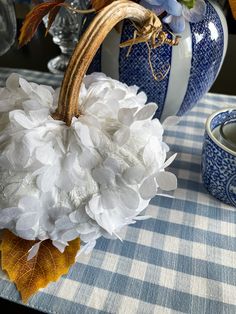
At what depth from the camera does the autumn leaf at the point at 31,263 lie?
0.28 metres

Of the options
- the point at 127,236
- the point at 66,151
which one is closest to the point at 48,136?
the point at 66,151

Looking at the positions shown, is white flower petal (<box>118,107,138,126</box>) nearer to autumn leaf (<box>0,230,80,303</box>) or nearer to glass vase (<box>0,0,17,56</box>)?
autumn leaf (<box>0,230,80,303</box>)

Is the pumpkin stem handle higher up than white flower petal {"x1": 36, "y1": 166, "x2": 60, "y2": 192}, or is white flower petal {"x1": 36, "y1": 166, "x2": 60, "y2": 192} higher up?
the pumpkin stem handle

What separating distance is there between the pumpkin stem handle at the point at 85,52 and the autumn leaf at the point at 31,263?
107mm

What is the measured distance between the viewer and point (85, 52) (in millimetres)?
250

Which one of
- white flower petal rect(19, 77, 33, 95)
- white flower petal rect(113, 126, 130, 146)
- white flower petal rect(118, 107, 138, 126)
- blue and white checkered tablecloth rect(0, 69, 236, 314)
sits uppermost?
white flower petal rect(19, 77, 33, 95)

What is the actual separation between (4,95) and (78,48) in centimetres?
8

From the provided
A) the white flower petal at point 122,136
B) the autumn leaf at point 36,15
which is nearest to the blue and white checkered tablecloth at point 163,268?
the white flower petal at point 122,136

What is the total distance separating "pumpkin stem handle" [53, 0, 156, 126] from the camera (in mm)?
249

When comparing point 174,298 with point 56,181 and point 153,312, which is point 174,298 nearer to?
point 153,312

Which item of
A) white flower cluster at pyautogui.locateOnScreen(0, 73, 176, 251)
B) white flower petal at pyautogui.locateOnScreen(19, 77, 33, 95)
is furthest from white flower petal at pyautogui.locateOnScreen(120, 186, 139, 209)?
white flower petal at pyautogui.locateOnScreen(19, 77, 33, 95)

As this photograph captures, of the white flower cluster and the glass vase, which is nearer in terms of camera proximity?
the white flower cluster

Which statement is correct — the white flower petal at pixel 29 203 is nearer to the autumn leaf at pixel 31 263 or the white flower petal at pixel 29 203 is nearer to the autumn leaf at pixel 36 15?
the autumn leaf at pixel 31 263

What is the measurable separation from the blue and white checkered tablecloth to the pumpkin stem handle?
13 cm
